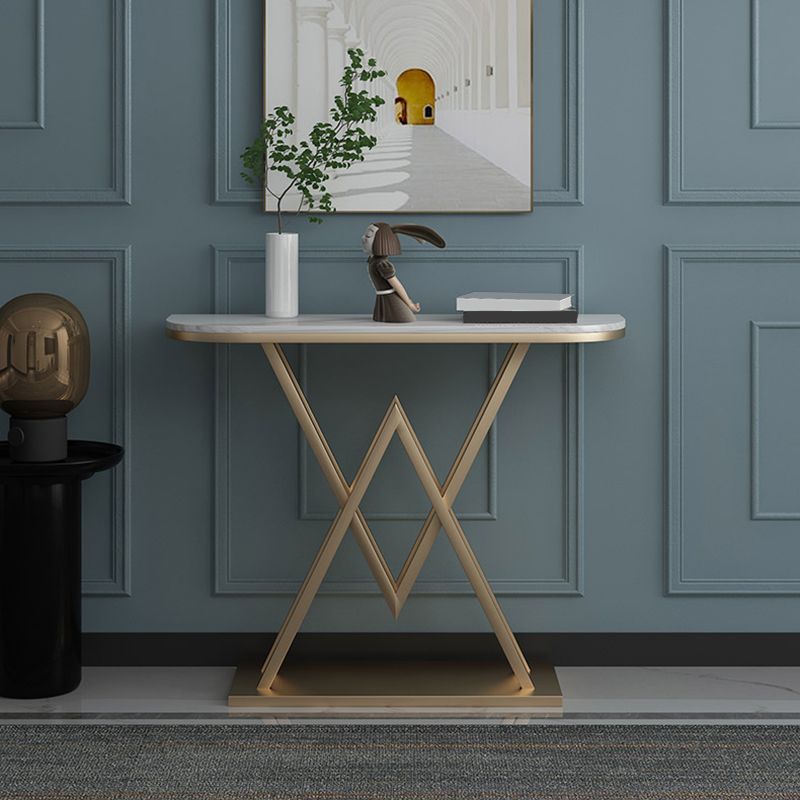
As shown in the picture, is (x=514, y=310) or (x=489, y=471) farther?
(x=489, y=471)

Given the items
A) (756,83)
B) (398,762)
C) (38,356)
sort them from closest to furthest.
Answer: (398,762) < (38,356) < (756,83)

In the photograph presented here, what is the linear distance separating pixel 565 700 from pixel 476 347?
907 millimetres

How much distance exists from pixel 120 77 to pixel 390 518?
132 centimetres

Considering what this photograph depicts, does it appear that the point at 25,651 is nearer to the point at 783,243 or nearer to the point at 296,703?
the point at 296,703

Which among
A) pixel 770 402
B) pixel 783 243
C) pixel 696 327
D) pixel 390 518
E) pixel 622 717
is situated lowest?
pixel 622 717

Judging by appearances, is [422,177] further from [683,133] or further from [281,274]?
[683,133]

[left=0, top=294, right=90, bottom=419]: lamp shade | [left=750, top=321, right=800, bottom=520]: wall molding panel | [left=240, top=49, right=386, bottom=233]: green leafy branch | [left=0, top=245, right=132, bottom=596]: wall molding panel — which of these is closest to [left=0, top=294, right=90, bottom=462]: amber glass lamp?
[left=0, top=294, right=90, bottom=419]: lamp shade

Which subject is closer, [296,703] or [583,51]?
[296,703]

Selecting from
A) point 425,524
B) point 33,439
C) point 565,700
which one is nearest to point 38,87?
point 33,439

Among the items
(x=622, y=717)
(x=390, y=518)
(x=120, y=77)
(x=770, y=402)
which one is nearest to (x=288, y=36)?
(x=120, y=77)

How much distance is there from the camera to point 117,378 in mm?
3211

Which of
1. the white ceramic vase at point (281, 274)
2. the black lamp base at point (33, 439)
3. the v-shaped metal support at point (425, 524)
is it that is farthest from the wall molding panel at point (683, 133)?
the black lamp base at point (33, 439)

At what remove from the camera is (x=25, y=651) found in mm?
2969

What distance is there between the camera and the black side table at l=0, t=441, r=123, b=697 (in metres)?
2.92
